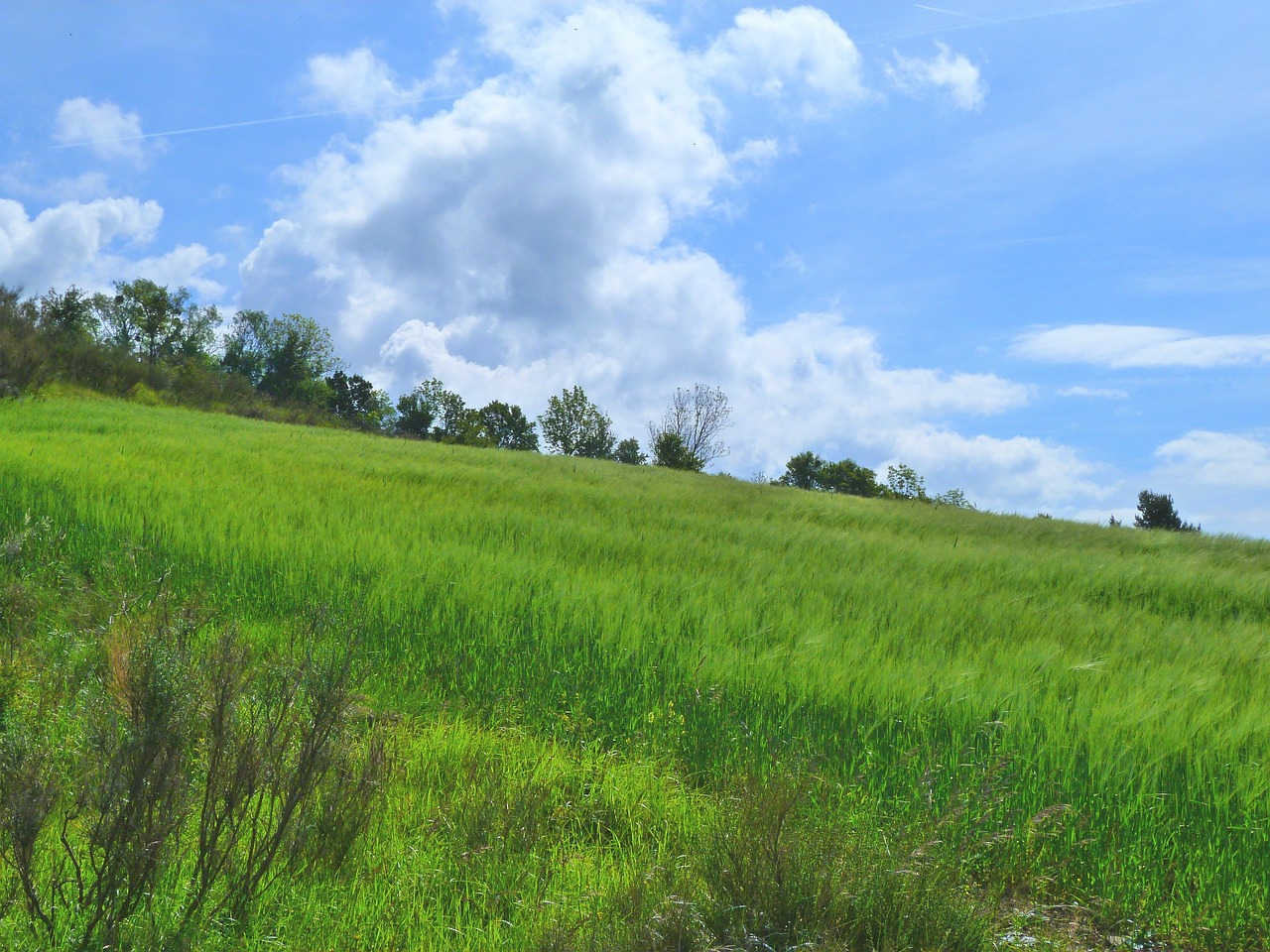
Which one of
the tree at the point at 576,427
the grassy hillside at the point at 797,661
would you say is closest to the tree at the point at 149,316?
the tree at the point at 576,427

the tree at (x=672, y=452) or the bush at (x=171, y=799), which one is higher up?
the tree at (x=672, y=452)

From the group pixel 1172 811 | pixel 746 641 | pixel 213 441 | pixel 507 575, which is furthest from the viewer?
pixel 213 441

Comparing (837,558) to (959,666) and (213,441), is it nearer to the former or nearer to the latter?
(959,666)

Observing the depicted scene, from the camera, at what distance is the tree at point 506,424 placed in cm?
8825

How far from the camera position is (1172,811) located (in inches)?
149

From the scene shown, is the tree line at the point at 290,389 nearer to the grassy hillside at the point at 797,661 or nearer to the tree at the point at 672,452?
the tree at the point at 672,452

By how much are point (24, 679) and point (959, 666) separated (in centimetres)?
588

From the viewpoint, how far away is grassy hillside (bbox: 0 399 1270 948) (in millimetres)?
3533

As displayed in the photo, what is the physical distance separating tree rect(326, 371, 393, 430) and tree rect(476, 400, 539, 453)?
11.4 m

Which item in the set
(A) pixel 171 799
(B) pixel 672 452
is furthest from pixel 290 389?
(A) pixel 171 799

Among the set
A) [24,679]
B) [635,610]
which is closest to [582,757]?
[635,610]

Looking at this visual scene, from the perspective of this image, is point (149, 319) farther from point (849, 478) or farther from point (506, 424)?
point (849, 478)

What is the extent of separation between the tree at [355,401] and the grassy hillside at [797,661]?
8108 cm

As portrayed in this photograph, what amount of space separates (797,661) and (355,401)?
93.7 meters
